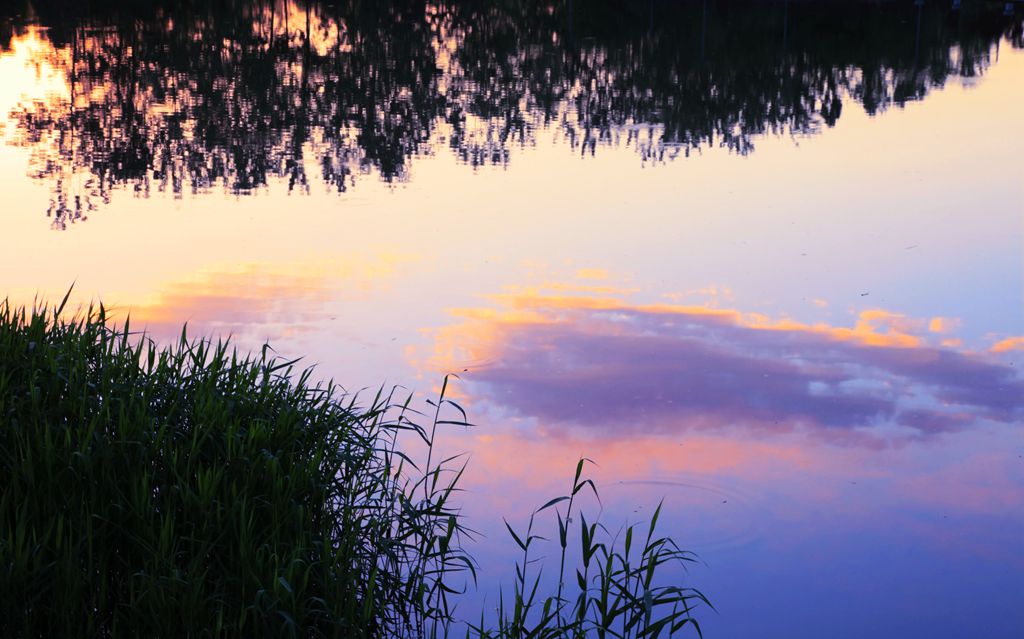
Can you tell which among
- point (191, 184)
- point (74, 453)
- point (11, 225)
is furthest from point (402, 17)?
point (74, 453)

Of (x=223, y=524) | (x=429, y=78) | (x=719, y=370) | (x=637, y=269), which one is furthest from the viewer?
(x=429, y=78)

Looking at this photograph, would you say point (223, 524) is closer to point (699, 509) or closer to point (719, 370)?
point (699, 509)

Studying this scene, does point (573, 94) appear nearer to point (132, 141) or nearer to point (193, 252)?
point (132, 141)

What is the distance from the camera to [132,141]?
1414 centimetres

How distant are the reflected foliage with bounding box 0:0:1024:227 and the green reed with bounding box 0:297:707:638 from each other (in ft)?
19.1

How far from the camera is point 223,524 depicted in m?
4.55

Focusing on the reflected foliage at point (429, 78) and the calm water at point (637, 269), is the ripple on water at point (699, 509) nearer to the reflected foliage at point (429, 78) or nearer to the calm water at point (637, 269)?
the calm water at point (637, 269)

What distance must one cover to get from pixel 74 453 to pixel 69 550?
0.57 meters

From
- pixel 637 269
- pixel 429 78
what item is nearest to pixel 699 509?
pixel 637 269

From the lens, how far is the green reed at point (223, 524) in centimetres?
407

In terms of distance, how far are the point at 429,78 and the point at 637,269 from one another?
→ 36.3ft

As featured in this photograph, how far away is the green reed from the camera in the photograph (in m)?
4.07

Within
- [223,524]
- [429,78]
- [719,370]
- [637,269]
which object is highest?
[429,78]

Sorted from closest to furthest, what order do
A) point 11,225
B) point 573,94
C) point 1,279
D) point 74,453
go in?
point 74,453 < point 1,279 < point 11,225 < point 573,94
